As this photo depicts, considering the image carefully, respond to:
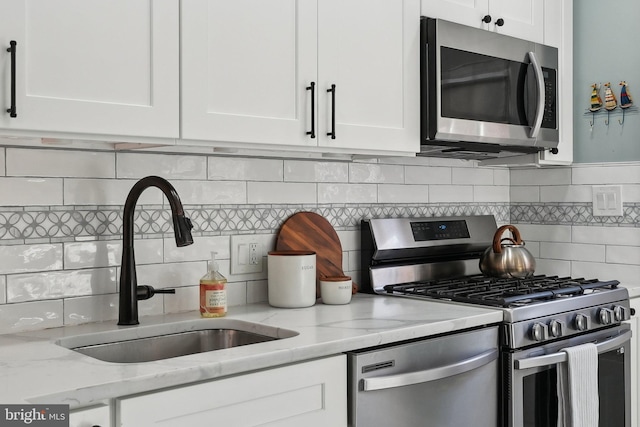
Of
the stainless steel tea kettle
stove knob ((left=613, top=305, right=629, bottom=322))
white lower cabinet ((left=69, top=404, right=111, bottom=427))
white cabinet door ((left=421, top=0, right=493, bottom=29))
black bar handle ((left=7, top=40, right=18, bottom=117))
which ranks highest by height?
white cabinet door ((left=421, top=0, right=493, bottom=29))

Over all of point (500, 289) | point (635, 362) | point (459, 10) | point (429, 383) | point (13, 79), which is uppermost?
point (459, 10)

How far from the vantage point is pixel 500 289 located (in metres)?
2.49

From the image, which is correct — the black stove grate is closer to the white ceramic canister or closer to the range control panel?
the range control panel

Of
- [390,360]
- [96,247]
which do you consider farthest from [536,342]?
[96,247]

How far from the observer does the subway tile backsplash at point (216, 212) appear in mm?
1919

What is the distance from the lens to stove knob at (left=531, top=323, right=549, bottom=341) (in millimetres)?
2195

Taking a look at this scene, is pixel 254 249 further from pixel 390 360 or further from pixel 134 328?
pixel 390 360

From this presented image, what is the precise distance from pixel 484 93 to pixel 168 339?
1407mm

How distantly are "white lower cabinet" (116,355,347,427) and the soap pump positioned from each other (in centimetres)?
47

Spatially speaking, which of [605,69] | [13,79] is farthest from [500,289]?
[13,79]

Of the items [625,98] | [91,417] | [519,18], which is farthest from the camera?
[625,98]

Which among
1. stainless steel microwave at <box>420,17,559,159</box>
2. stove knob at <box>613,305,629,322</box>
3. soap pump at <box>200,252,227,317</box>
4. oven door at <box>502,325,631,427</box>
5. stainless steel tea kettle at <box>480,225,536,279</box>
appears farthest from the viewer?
stainless steel tea kettle at <box>480,225,536,279</box>

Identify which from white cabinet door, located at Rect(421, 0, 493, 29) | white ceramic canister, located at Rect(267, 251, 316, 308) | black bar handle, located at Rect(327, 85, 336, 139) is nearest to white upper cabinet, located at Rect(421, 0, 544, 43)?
white cabinet door, located at Rect(421, 0, 493, 29)

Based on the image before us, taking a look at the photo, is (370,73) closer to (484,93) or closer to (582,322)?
(484,93)
